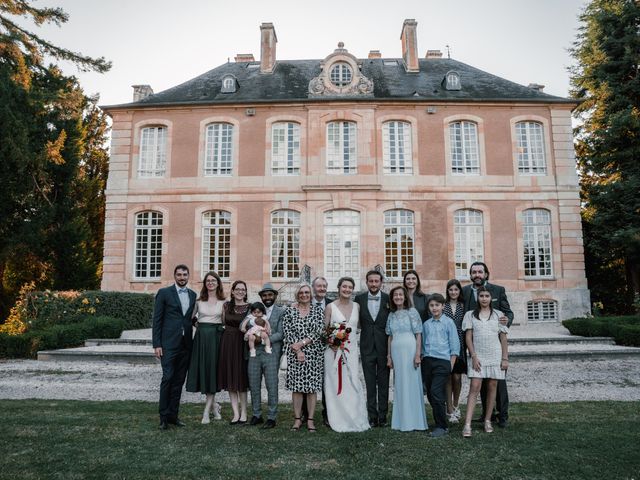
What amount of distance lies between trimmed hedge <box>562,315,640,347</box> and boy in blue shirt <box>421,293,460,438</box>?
821cm

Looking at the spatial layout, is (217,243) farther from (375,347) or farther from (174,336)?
(375,347)

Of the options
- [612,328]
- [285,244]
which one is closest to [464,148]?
[285,244]

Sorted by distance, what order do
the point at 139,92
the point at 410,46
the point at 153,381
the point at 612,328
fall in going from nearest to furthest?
1. the point at 153,381
2. the point at 612,328
3. the point at 139,92
4. the point at 410,46

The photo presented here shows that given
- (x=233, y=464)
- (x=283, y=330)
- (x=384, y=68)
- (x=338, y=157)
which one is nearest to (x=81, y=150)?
(x=338, y=157)

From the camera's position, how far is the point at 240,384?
5.25m

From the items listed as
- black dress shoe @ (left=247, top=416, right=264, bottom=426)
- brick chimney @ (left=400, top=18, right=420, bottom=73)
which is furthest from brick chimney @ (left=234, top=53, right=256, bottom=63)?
black dress shoe @ (left=247, top=416, right=264, bottom=426)

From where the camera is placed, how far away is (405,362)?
16.6 ft

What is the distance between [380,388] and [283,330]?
1.24 m

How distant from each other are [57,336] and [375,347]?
329 inches

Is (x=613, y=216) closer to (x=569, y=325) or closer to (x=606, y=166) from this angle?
(x=606, y=166)

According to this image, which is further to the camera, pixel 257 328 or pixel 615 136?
pixel 615 136

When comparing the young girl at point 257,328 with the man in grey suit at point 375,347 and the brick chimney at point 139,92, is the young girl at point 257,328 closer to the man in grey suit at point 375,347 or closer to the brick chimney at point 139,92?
the man in grey suit at point 375,347

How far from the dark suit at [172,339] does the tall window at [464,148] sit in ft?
41.9

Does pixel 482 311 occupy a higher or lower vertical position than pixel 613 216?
lower
